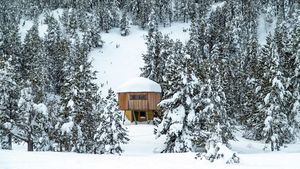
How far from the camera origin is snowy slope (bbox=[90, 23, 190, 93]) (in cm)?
8044

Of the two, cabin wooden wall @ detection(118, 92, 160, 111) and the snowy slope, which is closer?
cabin wooden wall @ detection(118, 92, 160, 111)

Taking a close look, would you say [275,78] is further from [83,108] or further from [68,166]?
[68,166]

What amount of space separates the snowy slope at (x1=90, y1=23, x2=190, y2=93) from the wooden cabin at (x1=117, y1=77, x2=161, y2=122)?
22.7 metres

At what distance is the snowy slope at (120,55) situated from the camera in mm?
80438

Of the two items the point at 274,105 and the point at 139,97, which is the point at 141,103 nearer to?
the point at 139,97

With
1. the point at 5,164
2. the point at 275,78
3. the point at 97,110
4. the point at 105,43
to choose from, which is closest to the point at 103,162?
the point at 5,164

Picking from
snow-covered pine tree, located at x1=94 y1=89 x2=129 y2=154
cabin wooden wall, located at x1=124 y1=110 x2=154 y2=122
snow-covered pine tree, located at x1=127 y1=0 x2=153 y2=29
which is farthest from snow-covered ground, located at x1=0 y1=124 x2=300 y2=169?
snow-covered pine tree, located at x1=127 y1=0 x2=153 y2=29

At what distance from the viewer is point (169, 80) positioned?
32.2m

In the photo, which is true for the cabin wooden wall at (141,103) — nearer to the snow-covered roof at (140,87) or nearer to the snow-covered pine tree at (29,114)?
the snow-covered roof at (140,87)

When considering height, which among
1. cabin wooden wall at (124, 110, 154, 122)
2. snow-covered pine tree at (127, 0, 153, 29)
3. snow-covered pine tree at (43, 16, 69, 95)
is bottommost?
cabin wooden wall at (124, 110, 154, 122)

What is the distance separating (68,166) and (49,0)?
117337 millimetres

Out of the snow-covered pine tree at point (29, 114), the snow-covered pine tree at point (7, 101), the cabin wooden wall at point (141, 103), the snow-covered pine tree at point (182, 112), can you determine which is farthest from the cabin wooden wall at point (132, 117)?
the snow-covered pine tree at point (7, 101)

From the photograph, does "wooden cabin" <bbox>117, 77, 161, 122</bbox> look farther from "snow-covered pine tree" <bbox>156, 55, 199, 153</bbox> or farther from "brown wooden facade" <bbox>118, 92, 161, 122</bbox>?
"snow-covered pine tree" <bbox>156, 55, 199, 153</bbox>

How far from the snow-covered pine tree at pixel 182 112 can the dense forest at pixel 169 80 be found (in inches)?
3.2
